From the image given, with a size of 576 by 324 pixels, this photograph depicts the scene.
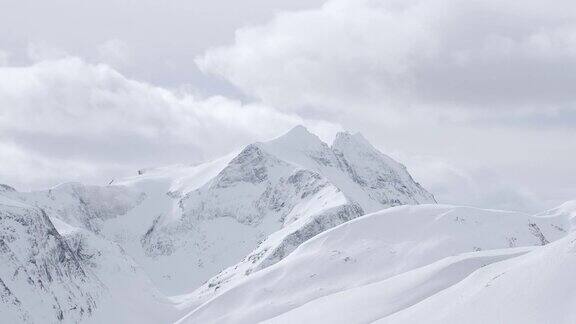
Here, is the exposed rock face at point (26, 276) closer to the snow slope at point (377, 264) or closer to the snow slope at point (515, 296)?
the snow slope at point (377, 264)

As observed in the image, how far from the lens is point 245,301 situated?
146m

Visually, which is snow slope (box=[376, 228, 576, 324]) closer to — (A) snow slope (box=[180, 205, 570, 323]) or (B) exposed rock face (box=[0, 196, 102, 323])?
(A) snow slope (box=[180, 205, 570, 323])

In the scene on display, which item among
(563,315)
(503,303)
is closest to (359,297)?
(503,303)

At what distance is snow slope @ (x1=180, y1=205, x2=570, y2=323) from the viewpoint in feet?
337

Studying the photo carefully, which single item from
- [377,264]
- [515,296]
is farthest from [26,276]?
[515,296]

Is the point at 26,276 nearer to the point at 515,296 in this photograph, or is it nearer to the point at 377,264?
the point at 377,264

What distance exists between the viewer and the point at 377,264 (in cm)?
15338

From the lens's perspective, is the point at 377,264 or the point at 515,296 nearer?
the point at 515,296

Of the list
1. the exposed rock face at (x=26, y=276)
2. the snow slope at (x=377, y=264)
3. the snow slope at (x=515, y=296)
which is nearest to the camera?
the snow slope at (x=515, y=296)

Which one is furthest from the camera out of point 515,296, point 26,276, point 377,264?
point 26,276

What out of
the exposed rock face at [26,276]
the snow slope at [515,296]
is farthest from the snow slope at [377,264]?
the exposed rock face at [26,276]

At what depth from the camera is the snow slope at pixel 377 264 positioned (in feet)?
337

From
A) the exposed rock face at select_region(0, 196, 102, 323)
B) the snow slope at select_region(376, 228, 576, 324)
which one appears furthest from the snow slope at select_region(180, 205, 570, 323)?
the exposed rock face at select_region(0, 196, 102, 323)

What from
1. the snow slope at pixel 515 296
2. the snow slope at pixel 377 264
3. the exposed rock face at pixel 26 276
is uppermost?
the exposed rock face at pixel 26 276
